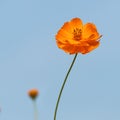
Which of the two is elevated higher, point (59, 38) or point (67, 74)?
point (59, 38)

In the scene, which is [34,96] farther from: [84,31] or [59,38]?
[84,31]

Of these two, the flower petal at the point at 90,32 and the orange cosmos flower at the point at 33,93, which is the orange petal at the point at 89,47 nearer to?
the flower petal at the point at 90,32

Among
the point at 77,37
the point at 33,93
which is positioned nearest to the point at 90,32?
the point at 77,37

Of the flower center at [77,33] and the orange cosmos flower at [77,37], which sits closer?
the orange cosmos flower at [77,37]

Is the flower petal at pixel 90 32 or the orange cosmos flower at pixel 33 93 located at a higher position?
the flower petal at pixel 90 32

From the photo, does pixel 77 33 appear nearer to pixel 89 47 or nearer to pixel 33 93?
pixel 89 47

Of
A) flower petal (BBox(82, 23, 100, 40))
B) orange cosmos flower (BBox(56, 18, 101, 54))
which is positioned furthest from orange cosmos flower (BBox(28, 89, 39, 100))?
flower petal (BBox(82, 23, 100, 40))

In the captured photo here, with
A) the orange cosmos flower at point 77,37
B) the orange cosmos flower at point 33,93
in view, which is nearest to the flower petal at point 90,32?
the orange cosmos flower at point 77,37

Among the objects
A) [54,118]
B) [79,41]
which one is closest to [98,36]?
[79,41]

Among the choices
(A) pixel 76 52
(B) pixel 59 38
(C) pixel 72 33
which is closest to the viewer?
(A) pixel 76 52
